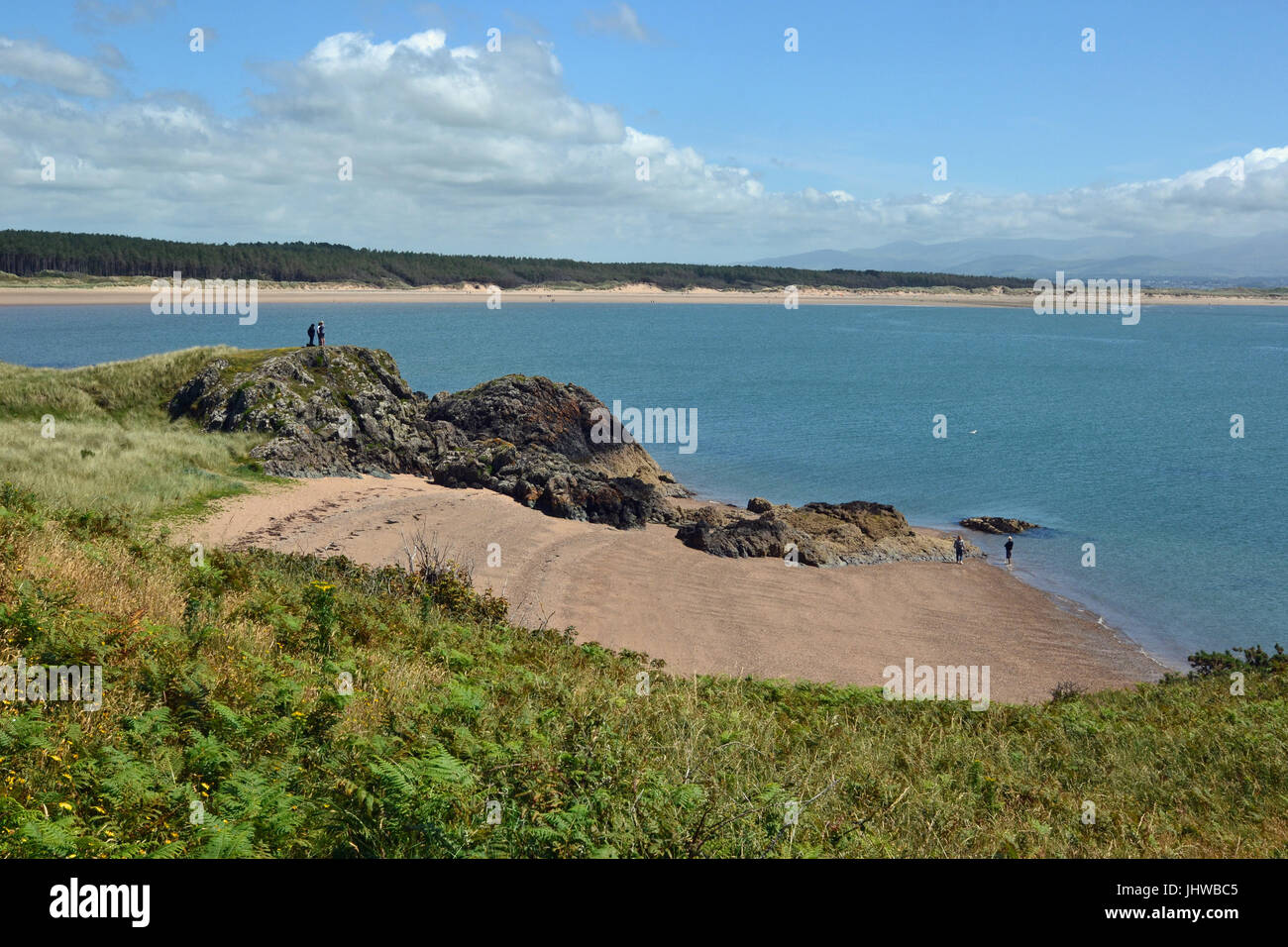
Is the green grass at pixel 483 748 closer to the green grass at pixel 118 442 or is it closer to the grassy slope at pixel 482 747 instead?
the grassy slope at pixel 482 747

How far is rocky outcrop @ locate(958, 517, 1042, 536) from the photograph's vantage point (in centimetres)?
3569

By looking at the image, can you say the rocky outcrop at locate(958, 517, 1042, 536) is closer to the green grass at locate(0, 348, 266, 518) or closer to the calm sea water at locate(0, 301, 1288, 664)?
the calm sea water at locate(0, 301, 1288, 664)

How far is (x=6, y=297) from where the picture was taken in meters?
155

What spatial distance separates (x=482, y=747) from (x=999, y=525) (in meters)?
32.4

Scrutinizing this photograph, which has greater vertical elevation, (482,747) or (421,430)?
(421,430)

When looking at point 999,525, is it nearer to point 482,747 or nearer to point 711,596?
point 711,596

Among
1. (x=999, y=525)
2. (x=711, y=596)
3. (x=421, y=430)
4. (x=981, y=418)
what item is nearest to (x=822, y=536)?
(x=711, y=596)

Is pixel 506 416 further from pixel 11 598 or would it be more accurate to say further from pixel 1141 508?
pixel 11 598

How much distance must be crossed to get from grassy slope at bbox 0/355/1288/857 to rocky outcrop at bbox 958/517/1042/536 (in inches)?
834

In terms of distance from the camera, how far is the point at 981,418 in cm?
6544

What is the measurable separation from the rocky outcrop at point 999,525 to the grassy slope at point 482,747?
2118cm

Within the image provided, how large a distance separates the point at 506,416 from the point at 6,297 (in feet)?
514

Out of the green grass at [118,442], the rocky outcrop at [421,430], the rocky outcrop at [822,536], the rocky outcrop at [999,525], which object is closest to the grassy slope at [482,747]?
the green grass at [118,442]
